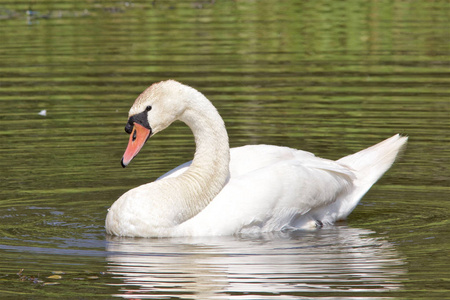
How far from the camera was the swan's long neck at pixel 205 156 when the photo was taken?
8.91 meters

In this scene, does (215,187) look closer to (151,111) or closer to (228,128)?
(151,111)

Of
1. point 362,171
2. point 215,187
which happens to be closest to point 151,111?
point 215,187

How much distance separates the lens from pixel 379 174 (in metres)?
9.77

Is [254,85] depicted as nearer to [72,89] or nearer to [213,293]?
[72,89]

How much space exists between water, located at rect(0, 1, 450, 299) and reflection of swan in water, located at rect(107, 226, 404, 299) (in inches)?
0.9

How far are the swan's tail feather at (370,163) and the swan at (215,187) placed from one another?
0.08 metres

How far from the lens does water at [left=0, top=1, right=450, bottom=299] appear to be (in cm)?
754

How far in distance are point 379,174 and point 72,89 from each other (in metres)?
7.16

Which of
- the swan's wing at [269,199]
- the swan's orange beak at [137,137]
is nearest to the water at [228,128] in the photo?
the swan's wing at [269,199]

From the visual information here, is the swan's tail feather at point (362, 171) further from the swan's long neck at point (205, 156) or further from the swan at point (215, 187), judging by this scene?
the swan's long neck at point (205, 156)

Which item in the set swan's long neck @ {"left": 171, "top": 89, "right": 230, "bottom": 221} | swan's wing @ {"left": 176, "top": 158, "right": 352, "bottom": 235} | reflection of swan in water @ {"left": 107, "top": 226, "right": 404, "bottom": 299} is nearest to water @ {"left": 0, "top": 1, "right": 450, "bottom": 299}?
reflection of swan in water @ {"left": 107, "top": 226, "right": 404, "bottom": 299}

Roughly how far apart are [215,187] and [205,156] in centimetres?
30

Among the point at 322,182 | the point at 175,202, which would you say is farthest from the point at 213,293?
the point at 322,182

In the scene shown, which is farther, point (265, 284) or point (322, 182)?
point (322, 182)
